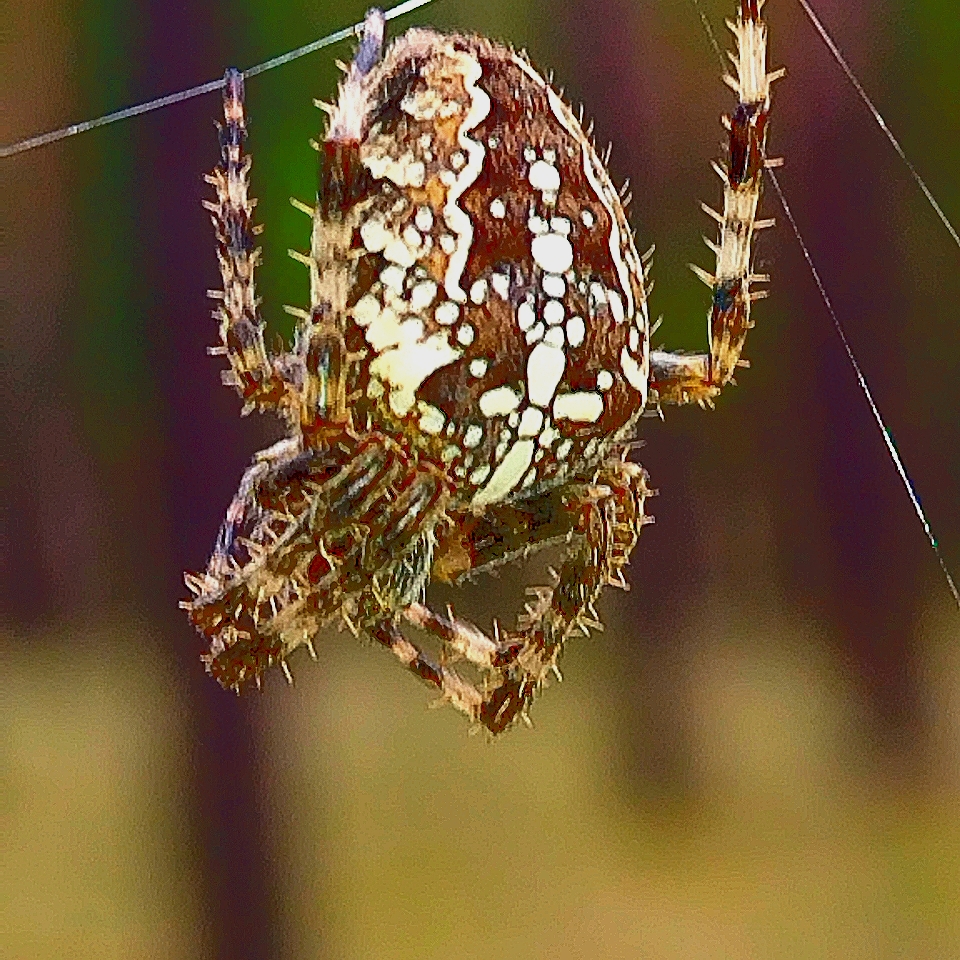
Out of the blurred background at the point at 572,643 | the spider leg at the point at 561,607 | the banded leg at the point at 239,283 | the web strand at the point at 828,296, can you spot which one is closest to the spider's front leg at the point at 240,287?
the banded leg at the point at 239,283

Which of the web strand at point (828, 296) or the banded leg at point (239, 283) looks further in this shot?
the web strand at point (828, 296)

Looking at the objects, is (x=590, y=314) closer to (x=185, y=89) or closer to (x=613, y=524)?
(x=613, y=524)

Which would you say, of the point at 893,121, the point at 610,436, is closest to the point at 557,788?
the point at 893,121

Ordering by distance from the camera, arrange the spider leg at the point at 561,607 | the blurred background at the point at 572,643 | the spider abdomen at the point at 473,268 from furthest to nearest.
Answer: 1. the blurred background at the point at 572,643
2. the spider leg at the point at 561,607
3. the spider abdomen at the point at 473,268

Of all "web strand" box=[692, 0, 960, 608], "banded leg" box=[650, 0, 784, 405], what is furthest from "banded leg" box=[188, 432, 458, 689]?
"web strand" box=[692, 0, 960, 608]

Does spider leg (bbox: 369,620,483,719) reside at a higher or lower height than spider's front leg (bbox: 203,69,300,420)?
lower

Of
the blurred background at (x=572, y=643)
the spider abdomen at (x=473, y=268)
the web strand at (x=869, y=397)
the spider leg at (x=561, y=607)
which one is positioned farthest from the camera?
the web strand at (x=869, y=397)

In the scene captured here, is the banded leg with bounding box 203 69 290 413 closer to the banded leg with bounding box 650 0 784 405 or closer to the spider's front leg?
the spider's front leg

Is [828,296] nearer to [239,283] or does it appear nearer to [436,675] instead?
[436,675]

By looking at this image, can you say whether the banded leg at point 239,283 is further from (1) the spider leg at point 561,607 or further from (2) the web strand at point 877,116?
(2) the web strand at point 877,116
